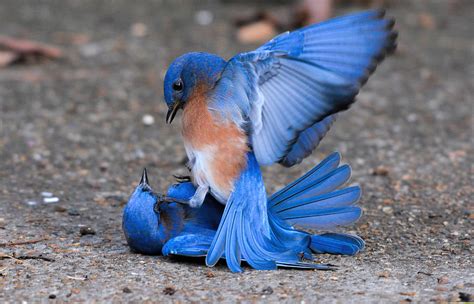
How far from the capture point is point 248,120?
378 cm

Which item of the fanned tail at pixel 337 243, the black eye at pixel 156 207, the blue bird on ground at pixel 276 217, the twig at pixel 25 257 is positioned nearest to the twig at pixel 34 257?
the twig at pixel 25 257

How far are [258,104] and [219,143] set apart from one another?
0.24m

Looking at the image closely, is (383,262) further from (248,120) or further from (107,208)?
(107,208)

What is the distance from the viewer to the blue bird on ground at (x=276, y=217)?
387cm

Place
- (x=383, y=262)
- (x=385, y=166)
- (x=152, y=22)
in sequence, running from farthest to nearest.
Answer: (x=152, y=22), (x=385, y=166), (x=383, y=262)

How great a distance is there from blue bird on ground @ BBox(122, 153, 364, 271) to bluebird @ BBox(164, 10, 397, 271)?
0.08 metres

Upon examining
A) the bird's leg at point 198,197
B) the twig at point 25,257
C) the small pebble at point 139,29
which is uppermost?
the small pebble at point 139,29

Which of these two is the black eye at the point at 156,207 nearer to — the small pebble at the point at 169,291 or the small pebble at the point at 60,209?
the small pebble at the point at 169,291

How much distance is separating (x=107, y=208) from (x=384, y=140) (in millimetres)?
2226

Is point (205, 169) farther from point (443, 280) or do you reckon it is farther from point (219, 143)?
point (443, 280)

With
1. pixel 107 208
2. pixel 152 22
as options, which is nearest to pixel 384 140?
pixel 107 208

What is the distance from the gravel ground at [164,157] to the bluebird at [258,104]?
9.5 inches

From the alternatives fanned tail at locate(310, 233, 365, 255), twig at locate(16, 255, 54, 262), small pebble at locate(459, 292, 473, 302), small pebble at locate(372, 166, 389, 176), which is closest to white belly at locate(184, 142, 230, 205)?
fanned tail at locate(310, 233, 365, 255)

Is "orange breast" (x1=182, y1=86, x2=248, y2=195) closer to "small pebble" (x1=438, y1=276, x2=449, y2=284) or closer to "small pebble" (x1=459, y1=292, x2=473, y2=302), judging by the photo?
"small pebble" (x1=438, y1=276, x2=449, y2=284)
